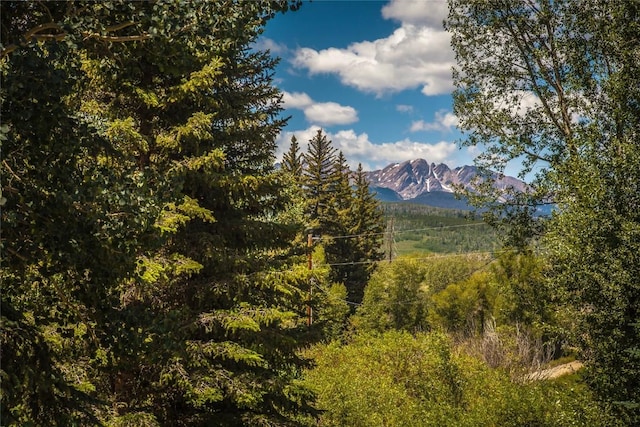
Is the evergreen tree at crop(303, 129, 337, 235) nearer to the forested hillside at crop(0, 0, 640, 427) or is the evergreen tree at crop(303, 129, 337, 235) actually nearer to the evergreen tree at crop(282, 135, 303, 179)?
the evergreen tree at crop(282, 135, 303, 179)

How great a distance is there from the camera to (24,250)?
441 centimetres

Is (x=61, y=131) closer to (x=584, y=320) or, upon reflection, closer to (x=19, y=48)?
(x=19, y=48)

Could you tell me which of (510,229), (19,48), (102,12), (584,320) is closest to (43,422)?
(19,48)

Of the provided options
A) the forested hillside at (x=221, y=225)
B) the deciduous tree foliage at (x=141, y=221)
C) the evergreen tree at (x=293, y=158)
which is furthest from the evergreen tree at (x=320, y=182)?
the deciduous tree foliage at (x=141, y=221)

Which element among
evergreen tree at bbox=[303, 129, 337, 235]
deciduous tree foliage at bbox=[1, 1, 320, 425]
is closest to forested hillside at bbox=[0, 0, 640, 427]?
deciduous tree foliage at bbox=[1, 1, 320, 425]

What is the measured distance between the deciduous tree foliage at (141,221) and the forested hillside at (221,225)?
0.03 m

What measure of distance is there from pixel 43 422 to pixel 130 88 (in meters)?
5.48

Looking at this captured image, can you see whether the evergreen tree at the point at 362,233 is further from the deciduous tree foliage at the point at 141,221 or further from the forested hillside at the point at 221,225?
the deciduous tree foliage at the point at 141,221

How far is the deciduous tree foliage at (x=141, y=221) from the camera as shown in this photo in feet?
13.7

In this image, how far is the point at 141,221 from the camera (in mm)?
4602

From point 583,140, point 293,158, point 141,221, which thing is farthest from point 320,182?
point 141,221

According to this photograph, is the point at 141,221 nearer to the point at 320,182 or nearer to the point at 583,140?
the point at 583,140

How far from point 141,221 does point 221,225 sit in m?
4.35

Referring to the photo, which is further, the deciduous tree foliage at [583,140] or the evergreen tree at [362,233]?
the evergreen tree at [362,233]
